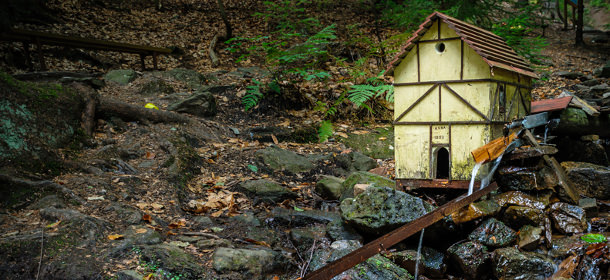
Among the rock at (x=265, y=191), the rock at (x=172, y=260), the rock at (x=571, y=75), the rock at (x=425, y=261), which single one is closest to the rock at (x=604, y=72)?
the rock at (x=571, y=75)

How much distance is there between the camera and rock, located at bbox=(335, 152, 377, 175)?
25.6 feet

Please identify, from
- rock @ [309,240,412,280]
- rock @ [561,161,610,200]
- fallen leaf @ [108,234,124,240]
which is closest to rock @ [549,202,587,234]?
Answer: rock @ [561,161,610,200]

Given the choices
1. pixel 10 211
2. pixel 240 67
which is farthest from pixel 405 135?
pixel 240 67

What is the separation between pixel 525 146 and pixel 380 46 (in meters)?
5.78

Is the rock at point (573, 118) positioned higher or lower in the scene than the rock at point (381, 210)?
higher

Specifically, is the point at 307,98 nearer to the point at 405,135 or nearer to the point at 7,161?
the point at 405,135

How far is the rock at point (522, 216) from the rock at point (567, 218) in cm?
38

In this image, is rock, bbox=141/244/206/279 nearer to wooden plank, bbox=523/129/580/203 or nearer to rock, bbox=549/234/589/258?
rock, bbox=549/234/589/258

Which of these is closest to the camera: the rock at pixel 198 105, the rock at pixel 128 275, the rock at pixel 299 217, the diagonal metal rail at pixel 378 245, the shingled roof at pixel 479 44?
the diagonal metal rail at pixel 378 245

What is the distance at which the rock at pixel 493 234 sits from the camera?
15.5ft

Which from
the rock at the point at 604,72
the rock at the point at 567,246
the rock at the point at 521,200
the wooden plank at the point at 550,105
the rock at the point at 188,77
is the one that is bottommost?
the rock at the point at 567,246

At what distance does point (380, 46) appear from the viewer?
33.6ft

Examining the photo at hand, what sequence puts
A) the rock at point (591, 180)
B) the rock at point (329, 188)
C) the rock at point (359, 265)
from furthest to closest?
1. the rock at point (329, 188)
2. the rock at point (591, 180)
3. the rock at point (359, 265)

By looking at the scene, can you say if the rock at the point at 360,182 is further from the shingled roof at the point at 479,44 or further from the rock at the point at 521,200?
the shingled roof at the point at 479,44
